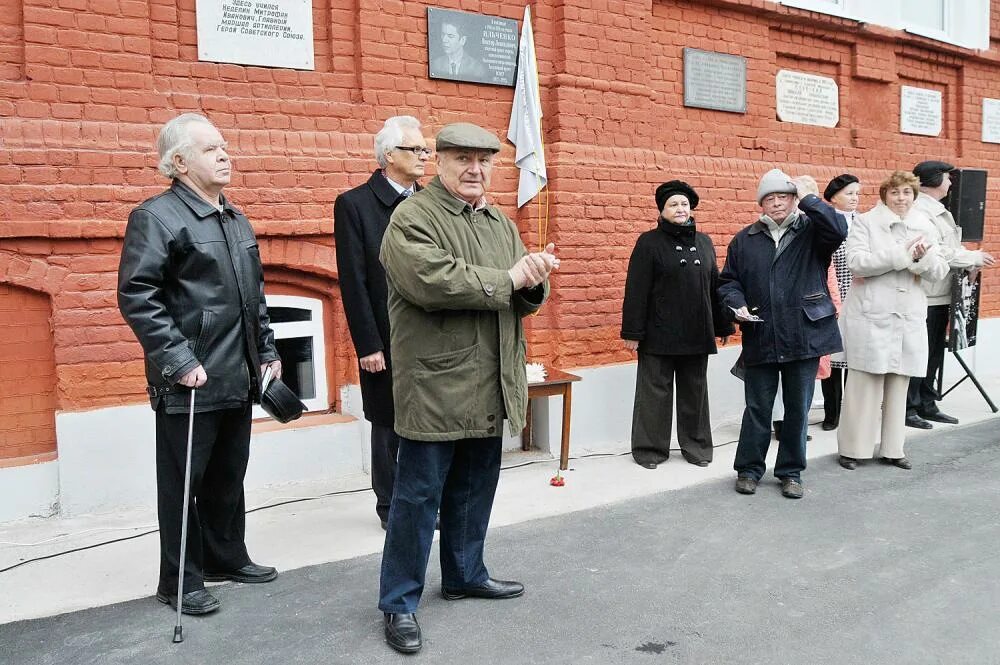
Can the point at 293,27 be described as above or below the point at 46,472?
above

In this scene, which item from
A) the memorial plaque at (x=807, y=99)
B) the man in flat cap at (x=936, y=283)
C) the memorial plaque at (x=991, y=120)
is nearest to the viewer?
the man in flat cap at (x=936, y=283)

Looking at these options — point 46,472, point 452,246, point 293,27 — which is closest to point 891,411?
point 452,246

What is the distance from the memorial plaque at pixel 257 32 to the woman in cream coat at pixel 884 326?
371 cm

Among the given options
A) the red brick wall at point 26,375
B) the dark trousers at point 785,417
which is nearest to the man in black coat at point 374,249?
the red brick wall at point 26,375

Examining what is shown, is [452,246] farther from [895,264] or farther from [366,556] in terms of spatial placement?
[895,264]

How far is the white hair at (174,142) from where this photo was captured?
12.1 feet

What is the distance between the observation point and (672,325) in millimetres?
6156

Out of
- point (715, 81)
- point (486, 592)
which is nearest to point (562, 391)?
point (486, 592)

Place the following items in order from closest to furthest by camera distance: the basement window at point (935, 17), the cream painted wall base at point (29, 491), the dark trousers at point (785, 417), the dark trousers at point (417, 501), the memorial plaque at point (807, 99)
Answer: the dark trousers at point (417, 501) < the cream painted wall base at point (29, 491) < the dark trousers at point (785, 417) < the memorial plaque at point (807, 99) < the basement window at point (935, 17)

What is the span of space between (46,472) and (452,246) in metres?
3.03

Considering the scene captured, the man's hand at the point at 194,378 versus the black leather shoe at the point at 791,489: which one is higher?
the man's hand at the point at 194,378

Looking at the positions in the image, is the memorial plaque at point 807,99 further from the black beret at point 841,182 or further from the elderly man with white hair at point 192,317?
the elderly man with white hair at point 192,317

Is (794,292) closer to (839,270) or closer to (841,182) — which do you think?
(841,182)

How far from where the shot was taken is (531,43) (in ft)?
Result: 21.1
